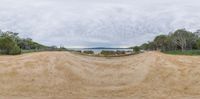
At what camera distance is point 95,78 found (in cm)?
1137

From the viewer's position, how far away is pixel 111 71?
1180 centimetres

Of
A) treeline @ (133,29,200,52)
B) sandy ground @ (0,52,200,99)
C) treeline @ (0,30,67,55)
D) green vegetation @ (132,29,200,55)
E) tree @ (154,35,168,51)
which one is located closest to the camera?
sandy ground @ (0,52,200,99)

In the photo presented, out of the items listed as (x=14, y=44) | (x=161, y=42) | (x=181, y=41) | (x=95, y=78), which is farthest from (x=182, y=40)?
(x=95, y=78)

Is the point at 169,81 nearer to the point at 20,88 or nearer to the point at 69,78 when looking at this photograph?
the point at 69,78

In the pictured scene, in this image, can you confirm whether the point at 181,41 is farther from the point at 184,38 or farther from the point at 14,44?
the point at 14,44

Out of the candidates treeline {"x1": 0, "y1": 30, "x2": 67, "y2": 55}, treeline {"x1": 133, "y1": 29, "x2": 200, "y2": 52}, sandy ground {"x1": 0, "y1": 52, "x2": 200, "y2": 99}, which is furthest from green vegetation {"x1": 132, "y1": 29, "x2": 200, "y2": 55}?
sandy ground {"x1": 0, "y1": 52, "x2": 200, "y2": 99}

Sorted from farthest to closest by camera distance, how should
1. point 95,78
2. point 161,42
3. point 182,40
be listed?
point 161,42 < point 182,40 < point 95,78

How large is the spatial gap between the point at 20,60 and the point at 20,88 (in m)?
1.99

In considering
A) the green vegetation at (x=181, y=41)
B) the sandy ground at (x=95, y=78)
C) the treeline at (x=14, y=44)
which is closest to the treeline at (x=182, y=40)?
the green vegetation at (x=181, y=41)

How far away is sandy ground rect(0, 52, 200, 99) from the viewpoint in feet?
34.6

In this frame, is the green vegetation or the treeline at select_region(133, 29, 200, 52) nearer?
the green vegetation

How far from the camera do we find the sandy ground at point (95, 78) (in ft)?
34.6

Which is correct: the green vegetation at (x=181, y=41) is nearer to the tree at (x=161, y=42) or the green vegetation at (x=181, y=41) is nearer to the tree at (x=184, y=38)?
the tree at (x=184, y=38)

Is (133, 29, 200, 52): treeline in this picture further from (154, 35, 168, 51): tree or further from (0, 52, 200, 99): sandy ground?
(0, 52, 200, 99): sandy ground
